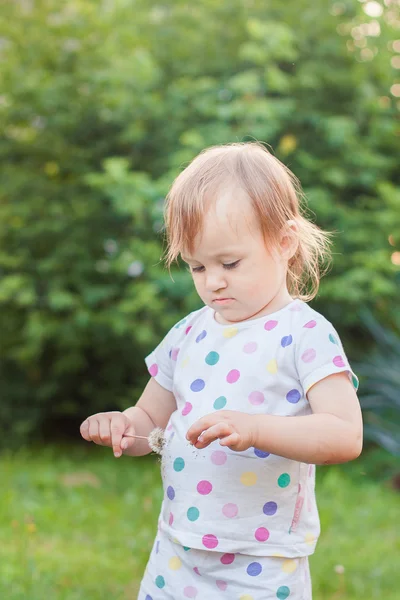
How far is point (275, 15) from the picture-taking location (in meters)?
Result: 5.13

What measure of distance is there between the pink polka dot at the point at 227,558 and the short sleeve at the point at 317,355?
0.36 metres

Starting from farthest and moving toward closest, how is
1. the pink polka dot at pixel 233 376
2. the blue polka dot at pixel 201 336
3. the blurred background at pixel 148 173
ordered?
the blurred background at pixel 148 173, the blue polka dot at pixel 201 336, the pink polka dot at pixel 233 376

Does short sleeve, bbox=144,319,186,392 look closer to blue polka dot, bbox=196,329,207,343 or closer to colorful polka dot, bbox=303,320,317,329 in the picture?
blue polka dot, bbox=196,329,207,343

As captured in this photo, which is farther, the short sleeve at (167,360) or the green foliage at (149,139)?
the green foliage at (149,139)

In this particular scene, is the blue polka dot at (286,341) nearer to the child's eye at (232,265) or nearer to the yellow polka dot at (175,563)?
the child's eye at (232,265)

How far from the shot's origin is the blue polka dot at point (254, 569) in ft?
5.52

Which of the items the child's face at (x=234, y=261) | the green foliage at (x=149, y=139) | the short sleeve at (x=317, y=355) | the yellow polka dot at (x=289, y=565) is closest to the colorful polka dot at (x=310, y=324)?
the short sleeve at (x=317, y=355)

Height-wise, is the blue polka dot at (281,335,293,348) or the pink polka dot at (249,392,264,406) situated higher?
the blue polka dot at (281,335,293,348)

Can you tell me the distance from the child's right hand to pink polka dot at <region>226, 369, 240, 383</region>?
257 millimetres

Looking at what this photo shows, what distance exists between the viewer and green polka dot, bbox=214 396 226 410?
1.69 metres

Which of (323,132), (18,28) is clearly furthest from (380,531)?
(18,28)

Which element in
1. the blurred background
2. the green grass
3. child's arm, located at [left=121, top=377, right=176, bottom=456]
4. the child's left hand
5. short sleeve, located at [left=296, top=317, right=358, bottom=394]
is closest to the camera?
the child's left hand

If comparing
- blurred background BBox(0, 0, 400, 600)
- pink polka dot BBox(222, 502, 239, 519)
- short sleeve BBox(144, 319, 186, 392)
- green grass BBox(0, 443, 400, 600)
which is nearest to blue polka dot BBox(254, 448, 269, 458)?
pink polka dot BBox(222, 502, 239, 519)

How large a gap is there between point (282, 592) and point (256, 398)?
379 millimetres
